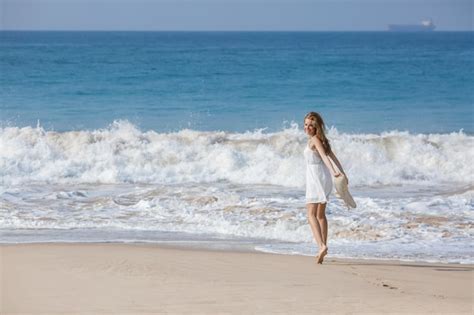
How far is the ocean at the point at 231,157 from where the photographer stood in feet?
36.0

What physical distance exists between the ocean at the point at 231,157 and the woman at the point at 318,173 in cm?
71

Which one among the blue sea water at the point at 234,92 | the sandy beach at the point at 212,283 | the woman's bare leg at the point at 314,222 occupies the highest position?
the blue sea water at the point at 234,92

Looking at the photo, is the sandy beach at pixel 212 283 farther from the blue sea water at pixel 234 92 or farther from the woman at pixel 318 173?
the blue sea water at pixel 234 92

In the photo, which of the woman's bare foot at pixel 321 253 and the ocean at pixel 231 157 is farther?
the ocean at pixel 231 157

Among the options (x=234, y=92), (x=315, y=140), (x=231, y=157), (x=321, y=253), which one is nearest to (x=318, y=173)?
(x=315, y=140)

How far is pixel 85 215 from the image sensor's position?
12023mm

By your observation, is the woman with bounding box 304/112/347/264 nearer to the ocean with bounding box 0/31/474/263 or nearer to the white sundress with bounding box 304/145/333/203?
the white sundress with bounding box 304/145/333/203

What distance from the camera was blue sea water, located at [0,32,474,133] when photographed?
25312 millimetres

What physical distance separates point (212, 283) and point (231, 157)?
9.42 metres

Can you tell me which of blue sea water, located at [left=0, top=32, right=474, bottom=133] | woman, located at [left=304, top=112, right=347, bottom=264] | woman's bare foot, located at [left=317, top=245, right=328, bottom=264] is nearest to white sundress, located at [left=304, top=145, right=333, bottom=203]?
woman, located at [left=304, top=112, right=347, bottom=264]

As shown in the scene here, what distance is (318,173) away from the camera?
8969 mm

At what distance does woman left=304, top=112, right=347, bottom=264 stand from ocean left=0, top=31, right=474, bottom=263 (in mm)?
715

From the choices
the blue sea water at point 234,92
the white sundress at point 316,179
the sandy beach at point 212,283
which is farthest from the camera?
the blue sea water at point 234,92

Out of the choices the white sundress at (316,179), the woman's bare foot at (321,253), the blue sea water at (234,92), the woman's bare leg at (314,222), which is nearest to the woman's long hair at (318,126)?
the white sundress at (316,179)
